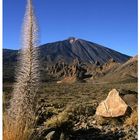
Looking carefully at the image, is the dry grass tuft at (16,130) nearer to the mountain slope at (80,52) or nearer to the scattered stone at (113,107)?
the scattered stone at (113,107)

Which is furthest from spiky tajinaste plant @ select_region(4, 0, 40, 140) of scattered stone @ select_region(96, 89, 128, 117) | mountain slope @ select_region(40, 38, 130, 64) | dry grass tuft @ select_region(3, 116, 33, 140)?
mountain slope @ select_region(40, 38, 130, 64)

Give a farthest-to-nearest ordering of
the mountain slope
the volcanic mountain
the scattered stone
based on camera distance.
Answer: the mountain slope < the volcanic mountain < the scattered stone

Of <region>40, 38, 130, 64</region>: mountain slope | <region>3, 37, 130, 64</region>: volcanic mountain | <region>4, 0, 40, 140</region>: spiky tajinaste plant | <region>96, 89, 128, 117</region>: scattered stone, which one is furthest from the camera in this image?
<region>40, 38, 130, 64</region>: mountain slope

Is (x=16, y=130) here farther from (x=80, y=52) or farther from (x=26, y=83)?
(x=80, y=52)

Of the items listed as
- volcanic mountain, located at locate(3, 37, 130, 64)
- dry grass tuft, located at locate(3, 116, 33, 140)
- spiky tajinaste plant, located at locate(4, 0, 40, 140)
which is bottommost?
dry grass tuft, located at locate(3, 116, 33, 140)

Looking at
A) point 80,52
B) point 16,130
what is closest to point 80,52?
point 80,52

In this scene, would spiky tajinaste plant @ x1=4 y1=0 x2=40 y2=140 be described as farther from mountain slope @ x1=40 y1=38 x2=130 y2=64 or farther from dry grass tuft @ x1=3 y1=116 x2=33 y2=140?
mountain slope @ x1=40 y1=38 x2=130 y2=64

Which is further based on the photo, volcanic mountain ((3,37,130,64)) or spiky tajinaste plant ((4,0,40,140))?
volcanic mountain ((3,37,130,64))

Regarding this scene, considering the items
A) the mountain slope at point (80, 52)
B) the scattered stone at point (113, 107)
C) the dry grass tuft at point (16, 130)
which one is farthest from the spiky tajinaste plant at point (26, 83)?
the mountain slope at point (80, 52)

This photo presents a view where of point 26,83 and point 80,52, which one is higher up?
point 80,52

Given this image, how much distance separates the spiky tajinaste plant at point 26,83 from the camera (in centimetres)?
475

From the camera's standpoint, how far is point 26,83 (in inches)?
189

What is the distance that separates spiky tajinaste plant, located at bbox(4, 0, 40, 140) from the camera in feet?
15.6

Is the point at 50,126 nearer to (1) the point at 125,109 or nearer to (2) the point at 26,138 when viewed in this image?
(1) the point at 125,109
